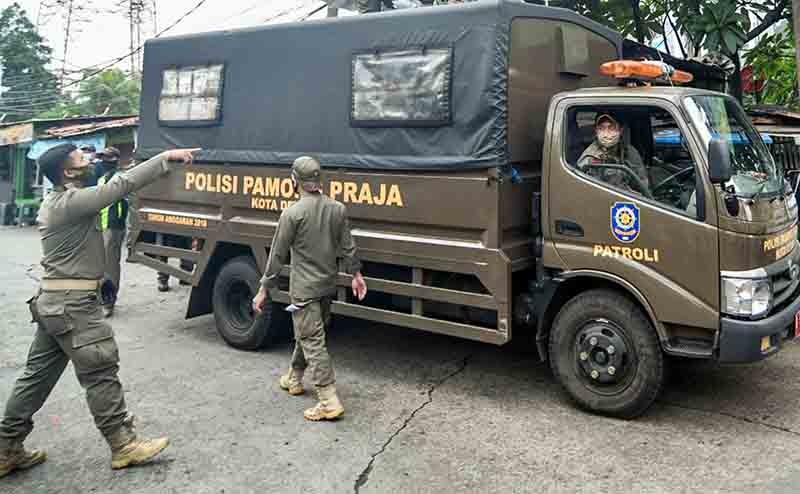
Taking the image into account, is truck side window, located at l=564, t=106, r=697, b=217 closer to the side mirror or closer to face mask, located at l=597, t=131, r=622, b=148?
face mask, located at l=597, t=131, r=622, b=148

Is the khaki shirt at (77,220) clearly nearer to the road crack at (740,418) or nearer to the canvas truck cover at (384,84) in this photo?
the canvas truck cover at (384,84)

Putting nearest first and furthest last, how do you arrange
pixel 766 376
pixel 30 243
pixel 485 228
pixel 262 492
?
pixel 262 492 < pixel 485 228 < pixel 766 376 < pixel 30 243

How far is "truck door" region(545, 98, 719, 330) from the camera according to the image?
14.5ft

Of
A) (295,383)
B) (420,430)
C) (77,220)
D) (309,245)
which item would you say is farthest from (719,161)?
(77,220)

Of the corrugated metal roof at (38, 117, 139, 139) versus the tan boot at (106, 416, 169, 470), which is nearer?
the tan boot at (106, 416, 169, 470)

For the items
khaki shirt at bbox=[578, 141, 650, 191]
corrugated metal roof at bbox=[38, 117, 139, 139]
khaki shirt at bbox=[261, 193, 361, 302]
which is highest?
corrugated metal roof at bbox=[38, 117, 139, 139]

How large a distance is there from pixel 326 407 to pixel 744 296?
270 centimetres

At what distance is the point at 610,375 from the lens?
4738mm

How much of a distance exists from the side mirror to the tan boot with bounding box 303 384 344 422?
2752 millimetres

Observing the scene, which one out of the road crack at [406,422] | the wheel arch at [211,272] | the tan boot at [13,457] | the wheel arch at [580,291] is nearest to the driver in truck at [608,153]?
the wheel arch at [580,291]

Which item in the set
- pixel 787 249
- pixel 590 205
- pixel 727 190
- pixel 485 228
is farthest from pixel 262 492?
pixel 787 249

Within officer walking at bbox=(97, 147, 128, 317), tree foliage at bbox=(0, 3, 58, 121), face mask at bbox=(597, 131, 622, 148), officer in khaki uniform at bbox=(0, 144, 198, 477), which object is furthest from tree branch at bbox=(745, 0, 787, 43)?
tree foliage at bbox=(0, 3, 58, 121)

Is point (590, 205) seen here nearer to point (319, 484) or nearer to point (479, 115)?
point (479, 115)

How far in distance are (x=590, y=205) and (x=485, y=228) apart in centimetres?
71
